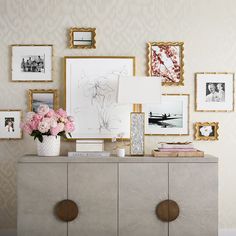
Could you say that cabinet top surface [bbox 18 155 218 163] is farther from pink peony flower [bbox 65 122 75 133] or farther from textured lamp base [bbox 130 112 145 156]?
pink peony flower [bbox 65 122 75 133]

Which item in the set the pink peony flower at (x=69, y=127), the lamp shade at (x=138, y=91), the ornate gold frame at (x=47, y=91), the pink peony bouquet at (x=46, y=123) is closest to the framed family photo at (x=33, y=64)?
the ornate gold frame at (x=47, y=91)

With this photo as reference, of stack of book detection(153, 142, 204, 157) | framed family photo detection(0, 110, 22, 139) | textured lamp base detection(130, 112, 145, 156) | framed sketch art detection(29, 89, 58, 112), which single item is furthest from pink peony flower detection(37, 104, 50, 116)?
stack of book detection(153, 142, 204, 157)

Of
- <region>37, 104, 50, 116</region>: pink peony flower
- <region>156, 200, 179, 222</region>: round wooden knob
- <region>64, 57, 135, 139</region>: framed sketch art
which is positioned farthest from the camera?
<region>64, 57, 135, 139</region>: framed sketch art

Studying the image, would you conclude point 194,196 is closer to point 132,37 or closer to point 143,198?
point 143,198

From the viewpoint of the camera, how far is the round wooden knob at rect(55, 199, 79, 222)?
382 centimetres

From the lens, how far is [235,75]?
435 centimetres

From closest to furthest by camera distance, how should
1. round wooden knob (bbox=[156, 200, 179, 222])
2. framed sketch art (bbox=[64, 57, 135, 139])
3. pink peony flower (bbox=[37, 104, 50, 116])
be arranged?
round wooden knob (bbox=[156, 200, 179, 222])
pink peony flower (bbox=[37, 104, 50, 116])
framed sketch art (bbox=[64, 57, 135, 139])

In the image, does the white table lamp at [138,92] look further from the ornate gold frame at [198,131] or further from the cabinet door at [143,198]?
the ornate gold frame at [198,131]

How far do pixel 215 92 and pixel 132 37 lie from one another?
1009 mm

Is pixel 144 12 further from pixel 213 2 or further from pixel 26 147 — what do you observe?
pixel 26 147

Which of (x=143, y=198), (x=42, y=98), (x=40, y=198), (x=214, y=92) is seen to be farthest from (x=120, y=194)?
(x=214, y=92)

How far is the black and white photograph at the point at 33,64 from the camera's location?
432 centimetres

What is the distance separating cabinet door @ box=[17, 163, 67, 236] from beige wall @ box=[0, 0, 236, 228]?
0.51 metres

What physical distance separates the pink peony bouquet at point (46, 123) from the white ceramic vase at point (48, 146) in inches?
1.6
